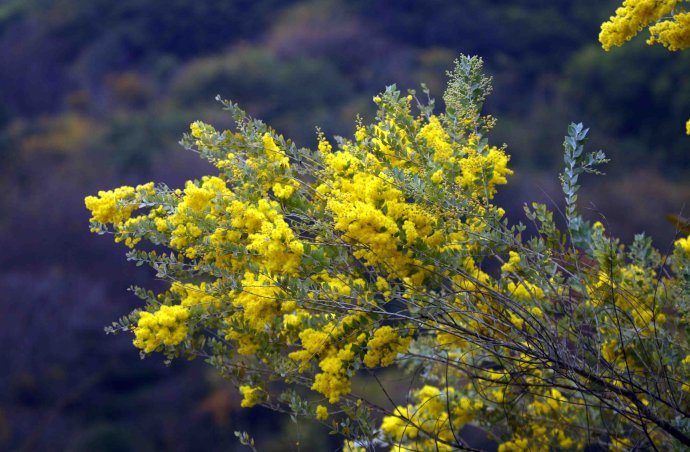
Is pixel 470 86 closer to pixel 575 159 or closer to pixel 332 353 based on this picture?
pixel 575 159

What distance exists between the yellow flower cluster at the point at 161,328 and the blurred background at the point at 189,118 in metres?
14.0

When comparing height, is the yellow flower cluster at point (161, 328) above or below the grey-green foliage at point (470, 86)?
below

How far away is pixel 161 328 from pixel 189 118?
31259 mm

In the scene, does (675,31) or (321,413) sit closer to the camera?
(675,31)

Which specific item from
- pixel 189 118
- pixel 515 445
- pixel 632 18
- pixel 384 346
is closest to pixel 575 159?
pixel 632 18

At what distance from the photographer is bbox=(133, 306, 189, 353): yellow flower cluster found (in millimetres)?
4387

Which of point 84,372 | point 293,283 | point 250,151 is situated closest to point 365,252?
point 293,283

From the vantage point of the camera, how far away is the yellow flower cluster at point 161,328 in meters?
4.39

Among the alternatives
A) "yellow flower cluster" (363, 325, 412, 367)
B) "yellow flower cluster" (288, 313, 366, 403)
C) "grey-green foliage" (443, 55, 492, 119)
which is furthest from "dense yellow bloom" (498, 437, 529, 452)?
"grey-green foliage" (443, 55, 492, 119)

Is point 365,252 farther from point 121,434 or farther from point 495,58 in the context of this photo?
point 495,58

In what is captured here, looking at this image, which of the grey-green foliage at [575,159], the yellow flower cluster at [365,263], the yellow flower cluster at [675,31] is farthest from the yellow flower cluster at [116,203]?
the yellow flower cluster at [675,31]

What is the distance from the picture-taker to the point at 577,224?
4566mm

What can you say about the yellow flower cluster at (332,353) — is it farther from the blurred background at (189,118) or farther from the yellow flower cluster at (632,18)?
the blurred background at (189,118)

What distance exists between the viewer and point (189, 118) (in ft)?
115
